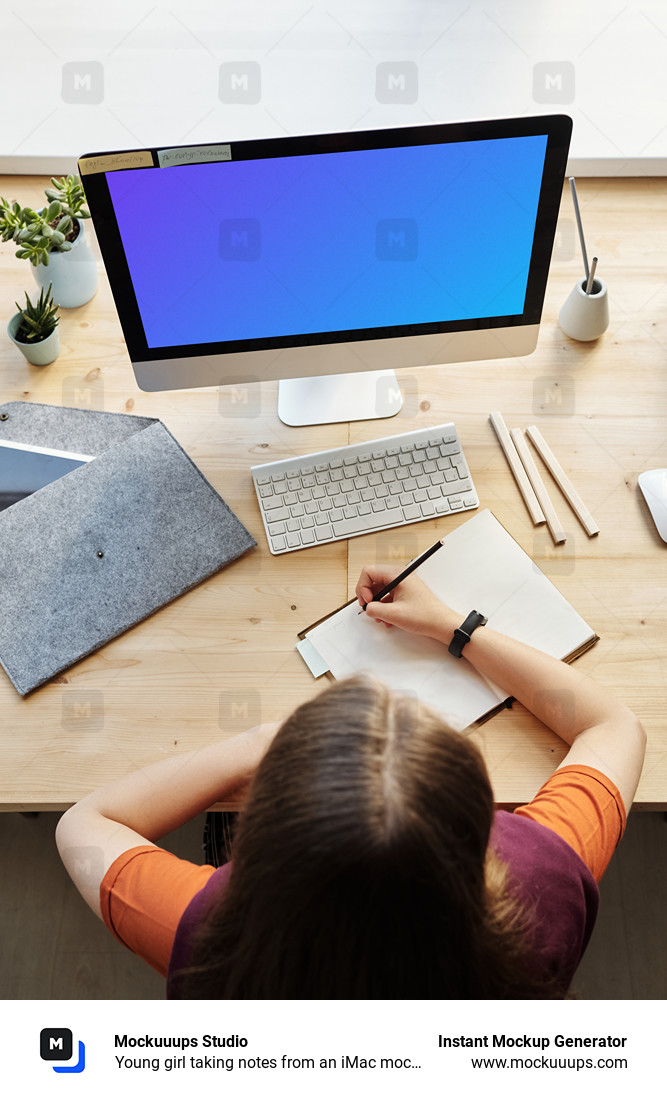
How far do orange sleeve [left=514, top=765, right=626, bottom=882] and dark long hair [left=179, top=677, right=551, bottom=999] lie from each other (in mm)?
177

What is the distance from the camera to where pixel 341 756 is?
1.79ft

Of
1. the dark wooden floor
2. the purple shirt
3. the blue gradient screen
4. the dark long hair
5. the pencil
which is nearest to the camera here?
the dark long hair

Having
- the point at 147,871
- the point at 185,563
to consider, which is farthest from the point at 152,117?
the point at 147,871

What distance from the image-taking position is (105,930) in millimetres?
1283

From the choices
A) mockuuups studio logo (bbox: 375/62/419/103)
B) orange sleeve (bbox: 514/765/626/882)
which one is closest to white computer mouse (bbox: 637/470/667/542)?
orange sleeve (bbox: 514/765/626/882)

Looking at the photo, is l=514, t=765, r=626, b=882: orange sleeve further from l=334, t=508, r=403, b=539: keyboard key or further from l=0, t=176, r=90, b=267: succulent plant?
l=0, t=176, r=90, b=267: succulent plant

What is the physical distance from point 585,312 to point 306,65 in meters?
0.65

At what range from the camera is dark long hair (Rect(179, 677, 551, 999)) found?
1.69 ft

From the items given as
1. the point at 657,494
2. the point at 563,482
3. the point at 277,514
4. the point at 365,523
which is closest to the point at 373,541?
the point at 365,523

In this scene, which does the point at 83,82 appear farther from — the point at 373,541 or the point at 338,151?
the point at 373,541

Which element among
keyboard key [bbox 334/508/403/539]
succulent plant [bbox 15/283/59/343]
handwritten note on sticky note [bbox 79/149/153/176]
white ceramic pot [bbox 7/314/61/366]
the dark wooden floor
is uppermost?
handwritten note on sticky note [bbox 79/149/153/176]

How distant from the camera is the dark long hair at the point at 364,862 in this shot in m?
0.52

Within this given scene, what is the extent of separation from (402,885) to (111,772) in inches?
16.8
